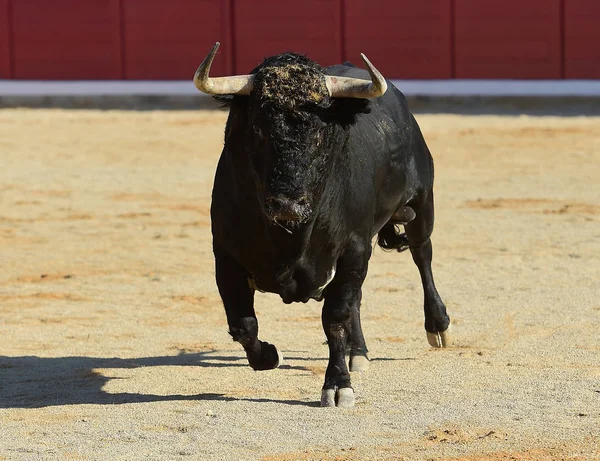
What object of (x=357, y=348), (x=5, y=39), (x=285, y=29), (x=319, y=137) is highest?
(x=319, y=137)

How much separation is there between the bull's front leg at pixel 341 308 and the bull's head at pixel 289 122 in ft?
1.46

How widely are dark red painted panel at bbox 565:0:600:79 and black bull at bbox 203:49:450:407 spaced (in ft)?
37.9

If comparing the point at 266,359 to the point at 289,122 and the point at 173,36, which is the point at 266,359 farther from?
the point at 173,36

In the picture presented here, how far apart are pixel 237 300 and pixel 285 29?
1264 cm

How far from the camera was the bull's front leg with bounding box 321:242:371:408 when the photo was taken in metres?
A: 4.20

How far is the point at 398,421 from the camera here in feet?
12.9

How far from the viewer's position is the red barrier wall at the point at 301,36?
15.9 m

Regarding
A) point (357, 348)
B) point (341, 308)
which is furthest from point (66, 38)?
point (341, 308)

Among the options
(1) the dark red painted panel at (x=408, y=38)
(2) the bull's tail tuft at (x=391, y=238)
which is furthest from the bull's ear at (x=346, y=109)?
(1) the dark red painted panel at (x=408, y=38)

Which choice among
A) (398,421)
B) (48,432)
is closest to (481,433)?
(398,421)

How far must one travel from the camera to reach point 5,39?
16.9 m

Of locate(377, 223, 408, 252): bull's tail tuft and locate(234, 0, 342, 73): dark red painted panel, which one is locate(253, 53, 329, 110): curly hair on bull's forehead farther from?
locate(234, 0, 342, 73): dark red painted panel

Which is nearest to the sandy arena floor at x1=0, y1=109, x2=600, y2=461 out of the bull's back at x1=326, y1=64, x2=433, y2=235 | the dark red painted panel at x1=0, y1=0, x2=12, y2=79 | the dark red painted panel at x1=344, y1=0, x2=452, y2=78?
the bull's back at x1=326, y1=64, x2=433, y2=235

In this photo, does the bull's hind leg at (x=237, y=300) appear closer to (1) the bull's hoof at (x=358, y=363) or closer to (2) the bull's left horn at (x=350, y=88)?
(1) the bull's hoof at (x=358, y=363)
